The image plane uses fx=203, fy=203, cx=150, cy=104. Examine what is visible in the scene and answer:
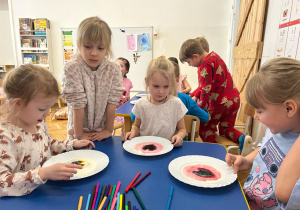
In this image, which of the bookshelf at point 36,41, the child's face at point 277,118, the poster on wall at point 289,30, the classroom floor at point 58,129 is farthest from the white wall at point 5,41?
the child's face at point 277,118

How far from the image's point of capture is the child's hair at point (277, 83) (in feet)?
2.31

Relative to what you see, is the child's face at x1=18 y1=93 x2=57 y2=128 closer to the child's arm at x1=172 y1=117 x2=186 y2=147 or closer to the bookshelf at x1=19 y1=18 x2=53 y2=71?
the child's arm at x1=172 y1=117 x2=186 y2=147

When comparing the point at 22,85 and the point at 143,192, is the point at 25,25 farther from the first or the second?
the point at 143,192

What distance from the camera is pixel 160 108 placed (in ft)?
4.76

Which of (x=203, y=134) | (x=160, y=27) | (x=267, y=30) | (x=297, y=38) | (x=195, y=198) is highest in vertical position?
(x=160, y=27)

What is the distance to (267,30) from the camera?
9.14ft

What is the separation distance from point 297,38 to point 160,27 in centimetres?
326

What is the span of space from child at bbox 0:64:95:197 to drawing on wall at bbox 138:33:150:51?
4188mm

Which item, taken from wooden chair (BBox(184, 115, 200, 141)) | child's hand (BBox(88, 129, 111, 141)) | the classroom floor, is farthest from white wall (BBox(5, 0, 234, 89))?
child's hand (BBox(88, 129, 111, 141))

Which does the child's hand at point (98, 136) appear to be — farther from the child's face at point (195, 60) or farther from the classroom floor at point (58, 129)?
the classroom floor at point (58, 129)

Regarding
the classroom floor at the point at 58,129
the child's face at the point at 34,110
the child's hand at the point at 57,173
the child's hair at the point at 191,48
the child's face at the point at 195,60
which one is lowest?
the classroom floor at the point at 58,129

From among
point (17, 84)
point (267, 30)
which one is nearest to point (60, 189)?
point (17, 84)

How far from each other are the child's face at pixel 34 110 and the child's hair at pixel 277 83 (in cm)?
86

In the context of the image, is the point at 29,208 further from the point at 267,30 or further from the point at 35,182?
the point at 267,30
